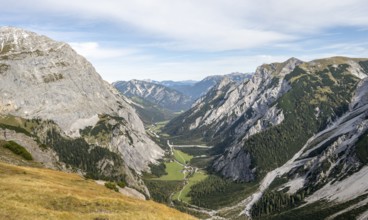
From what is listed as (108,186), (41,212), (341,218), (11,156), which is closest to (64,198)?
(41,212)

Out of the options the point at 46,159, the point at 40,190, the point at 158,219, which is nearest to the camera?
the point at 158,219

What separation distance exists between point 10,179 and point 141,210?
28.4 metres

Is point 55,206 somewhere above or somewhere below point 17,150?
above

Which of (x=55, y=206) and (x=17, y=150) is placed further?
(x=17, y=150)

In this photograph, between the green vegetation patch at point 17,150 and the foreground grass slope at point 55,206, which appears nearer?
the foreground grass slope at point 55,206

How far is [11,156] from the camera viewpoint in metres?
117

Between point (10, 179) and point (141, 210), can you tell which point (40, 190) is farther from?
point (141, 210)

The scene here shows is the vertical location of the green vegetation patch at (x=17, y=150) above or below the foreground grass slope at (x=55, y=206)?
below

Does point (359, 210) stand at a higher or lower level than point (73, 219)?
lower

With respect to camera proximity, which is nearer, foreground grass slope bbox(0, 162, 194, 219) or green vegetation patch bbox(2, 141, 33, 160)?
foreground grass slope bbox(0, 162, 194, 219)

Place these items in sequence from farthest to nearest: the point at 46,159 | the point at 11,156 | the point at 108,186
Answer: the point at 46,159 < the point at 11,156 < the point at 108,186

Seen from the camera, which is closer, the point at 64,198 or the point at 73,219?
the point at 73,219

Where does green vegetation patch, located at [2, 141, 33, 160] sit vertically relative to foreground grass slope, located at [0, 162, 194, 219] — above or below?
below

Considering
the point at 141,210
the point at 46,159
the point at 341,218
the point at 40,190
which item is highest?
the point at 40,190
